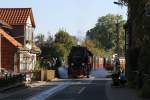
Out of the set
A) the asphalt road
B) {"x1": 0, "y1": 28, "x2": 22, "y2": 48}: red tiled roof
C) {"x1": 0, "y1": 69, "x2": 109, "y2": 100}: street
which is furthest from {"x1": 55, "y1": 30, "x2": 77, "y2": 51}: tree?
the asphalt road

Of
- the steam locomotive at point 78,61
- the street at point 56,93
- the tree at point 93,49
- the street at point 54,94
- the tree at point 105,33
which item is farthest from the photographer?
the tree at point 105,33

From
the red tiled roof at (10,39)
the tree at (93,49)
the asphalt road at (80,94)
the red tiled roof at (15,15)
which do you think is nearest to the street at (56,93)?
the asphalt road at (80,94)

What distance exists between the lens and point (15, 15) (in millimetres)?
63625

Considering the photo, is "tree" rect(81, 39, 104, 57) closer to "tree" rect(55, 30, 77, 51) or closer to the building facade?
"tree" rect(55, 30, 77, 51)

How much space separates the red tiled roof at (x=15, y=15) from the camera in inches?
2457

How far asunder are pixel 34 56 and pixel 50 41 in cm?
3290

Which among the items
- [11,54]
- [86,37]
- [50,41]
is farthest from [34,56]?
[86,37]

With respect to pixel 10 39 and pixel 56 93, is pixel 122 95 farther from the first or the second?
pixel 10 39

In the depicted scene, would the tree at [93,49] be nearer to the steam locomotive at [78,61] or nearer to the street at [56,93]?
the steam locomotive at [78,61]

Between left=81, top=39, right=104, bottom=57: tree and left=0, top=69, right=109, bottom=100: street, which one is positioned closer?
left=0, top=69, right=109, bottom=100: street

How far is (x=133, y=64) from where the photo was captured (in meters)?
45.9

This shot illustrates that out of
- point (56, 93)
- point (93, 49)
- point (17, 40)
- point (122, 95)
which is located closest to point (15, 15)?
point (17, 40)

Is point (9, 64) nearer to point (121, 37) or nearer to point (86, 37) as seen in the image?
point (121, 37)

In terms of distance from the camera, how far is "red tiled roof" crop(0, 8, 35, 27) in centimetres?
6241
